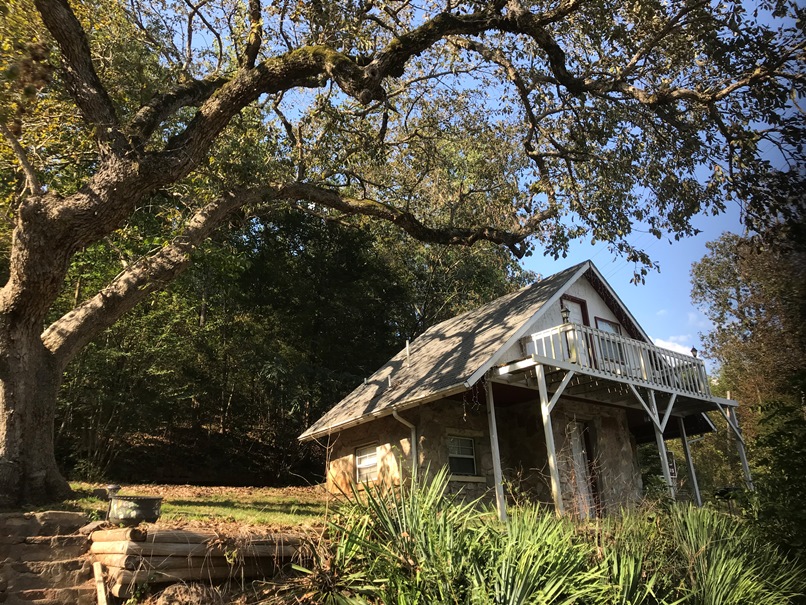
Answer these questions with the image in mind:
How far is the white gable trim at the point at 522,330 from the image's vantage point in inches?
449

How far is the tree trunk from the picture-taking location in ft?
24.6

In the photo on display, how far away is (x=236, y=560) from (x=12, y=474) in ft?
13.3

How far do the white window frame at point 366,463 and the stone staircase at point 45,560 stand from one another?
26.9 ft

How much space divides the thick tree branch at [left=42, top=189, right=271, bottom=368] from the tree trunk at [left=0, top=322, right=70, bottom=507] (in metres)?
0.37

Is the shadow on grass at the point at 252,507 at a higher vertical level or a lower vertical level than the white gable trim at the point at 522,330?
lower

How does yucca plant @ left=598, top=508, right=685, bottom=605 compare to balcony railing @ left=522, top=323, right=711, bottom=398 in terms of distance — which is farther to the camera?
balcony railing @ left=522, top=323, right=711, bottom=398

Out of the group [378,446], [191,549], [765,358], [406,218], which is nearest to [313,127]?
[406,218]

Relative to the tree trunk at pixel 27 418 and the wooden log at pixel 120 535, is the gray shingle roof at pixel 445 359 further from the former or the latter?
the wooden log at pixel 120 535

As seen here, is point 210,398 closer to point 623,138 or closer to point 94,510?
point 94,510

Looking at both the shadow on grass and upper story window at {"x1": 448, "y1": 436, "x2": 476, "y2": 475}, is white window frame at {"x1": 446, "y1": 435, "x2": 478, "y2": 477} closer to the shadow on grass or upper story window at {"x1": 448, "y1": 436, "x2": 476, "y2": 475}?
upper story window at {"x1": 448, "y1": 436, "x2": 476, "y2": 475}

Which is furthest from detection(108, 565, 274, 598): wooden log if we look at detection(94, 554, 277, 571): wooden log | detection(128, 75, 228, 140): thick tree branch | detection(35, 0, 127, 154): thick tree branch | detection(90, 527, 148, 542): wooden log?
detection(128, 75, 228, 140): thick tree branch

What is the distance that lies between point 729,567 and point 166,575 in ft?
18.0

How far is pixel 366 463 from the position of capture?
47.0ft

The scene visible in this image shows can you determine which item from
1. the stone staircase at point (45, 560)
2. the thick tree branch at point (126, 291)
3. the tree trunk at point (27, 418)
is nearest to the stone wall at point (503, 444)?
the thick tree branch at point (126, 291)
